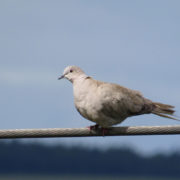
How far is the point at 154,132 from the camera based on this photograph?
19.2 feet

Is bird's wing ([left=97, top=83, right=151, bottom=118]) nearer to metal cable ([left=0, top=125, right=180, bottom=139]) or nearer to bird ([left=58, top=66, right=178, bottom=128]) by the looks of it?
bird ([left=58, top=66, right=178, bottom=128])

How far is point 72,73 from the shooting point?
768 cm

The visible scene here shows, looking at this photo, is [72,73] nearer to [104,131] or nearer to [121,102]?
[121,102]

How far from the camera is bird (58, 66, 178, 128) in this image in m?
7.05

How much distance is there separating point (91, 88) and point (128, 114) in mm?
662

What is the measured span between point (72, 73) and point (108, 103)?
0.86m

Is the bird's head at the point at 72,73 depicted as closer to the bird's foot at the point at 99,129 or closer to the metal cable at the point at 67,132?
the bird's foot at the point at 99,129

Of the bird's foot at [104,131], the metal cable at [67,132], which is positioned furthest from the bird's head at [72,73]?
the metal cable at [67,132]

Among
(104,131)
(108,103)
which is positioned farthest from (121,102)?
(104,131)

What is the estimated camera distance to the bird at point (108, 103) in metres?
7.05

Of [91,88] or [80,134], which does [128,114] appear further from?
[80,134]

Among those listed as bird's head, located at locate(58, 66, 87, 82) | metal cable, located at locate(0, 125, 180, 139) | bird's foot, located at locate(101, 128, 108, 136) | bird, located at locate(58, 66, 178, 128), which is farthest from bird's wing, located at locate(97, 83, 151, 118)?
metal cable, located at locate(0, 125, 180, 139)

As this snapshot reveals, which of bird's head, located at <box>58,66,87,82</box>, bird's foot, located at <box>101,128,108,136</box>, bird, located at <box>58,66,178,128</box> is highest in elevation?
bird's head, located at <box>58,66,87,82</box>

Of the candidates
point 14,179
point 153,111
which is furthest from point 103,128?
point 14,179
